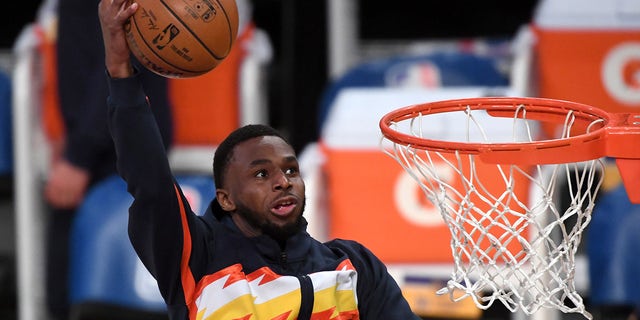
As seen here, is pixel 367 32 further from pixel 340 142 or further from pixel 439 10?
pixel 340 142

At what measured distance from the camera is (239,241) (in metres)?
2.69

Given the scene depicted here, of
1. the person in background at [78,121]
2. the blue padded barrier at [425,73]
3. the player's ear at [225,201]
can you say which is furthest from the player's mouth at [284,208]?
the blue padded barrier at [425,73]

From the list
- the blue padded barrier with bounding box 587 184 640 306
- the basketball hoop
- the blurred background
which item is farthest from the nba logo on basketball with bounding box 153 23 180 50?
the blue padded barrier with bounding box 587 184 640 306

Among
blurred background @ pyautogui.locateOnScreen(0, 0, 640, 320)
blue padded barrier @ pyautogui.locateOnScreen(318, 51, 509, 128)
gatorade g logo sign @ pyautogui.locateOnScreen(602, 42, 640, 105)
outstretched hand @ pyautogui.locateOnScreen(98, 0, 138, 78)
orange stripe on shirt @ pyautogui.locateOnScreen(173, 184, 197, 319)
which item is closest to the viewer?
outstretched hand @ pyautogui.locateOnScreen(98, 0, 138, 78)

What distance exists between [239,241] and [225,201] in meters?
0.10

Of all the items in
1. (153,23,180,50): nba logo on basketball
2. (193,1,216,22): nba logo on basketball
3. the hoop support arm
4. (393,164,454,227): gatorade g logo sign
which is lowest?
A: (393,164,454,227): gatorade g logo sign

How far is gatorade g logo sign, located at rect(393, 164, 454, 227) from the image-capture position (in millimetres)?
4168

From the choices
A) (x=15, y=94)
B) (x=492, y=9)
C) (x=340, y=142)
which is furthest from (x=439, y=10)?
(x=15, y=94)

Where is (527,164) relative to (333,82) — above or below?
above

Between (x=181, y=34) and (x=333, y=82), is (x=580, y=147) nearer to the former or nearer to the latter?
(x=181, y=34)

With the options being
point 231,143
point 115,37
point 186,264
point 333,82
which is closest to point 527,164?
point 231,143

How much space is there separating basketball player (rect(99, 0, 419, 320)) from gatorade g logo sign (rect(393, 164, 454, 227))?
1.37 meters

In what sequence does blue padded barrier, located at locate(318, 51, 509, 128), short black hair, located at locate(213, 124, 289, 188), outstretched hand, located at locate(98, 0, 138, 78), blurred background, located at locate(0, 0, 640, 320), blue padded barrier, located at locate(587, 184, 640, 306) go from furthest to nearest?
blue padded barrier, located at locate(318, 51, 509, 128)
blurred background, located at locate(0, 0, 640, 320)
blue padded barrier, located at locate(587, 184, 640, 306)
short black hair, located at locate(213, 124, 289, 188)
outstretched hand, located at locate(98, 0, 138, 78)

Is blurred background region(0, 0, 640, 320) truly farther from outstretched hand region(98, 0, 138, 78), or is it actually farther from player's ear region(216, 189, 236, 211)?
outstretched hand region(98, 0, 138, 78)
